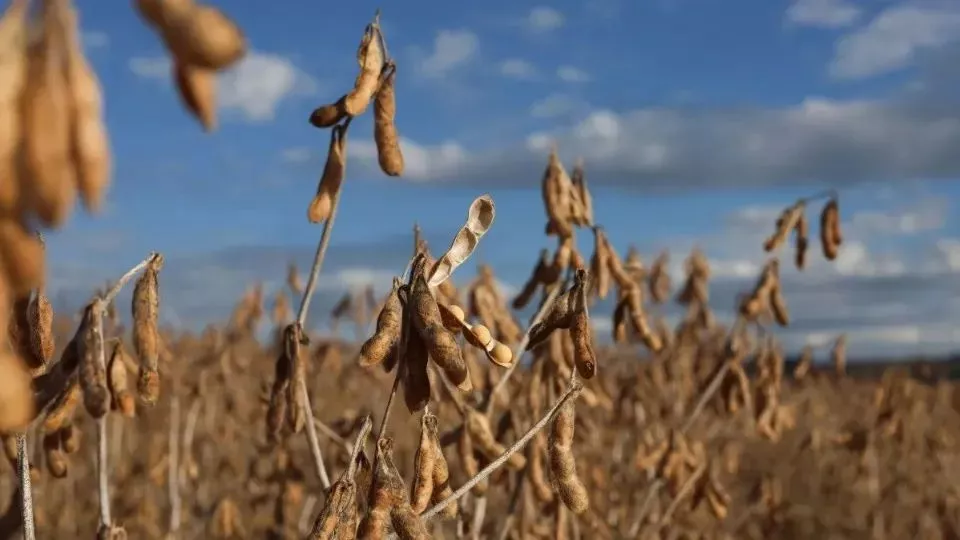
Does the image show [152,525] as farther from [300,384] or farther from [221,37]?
[221,37]

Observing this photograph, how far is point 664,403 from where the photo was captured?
8.11m

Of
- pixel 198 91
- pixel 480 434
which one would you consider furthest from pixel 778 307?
pixel 198 91

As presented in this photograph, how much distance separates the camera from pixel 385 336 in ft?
5.69

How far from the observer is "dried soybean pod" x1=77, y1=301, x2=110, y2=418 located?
6.28ft

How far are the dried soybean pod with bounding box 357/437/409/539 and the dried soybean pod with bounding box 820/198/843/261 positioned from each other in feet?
10.1

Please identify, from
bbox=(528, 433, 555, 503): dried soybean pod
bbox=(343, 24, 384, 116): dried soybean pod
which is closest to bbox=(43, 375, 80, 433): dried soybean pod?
bbox=(343, 24, 384, 116): dried soybean pod

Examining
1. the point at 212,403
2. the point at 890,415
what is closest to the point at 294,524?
the point at 212,403

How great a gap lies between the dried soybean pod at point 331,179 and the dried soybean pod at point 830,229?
256 centimetres

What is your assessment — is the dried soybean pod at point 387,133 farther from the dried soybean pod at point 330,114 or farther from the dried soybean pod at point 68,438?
the dried soybean pod at point 68,438

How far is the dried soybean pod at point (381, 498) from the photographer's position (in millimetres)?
1637

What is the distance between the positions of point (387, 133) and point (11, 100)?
1.49m

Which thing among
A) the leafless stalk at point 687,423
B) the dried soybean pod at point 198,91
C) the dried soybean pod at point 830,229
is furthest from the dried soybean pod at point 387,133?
the dried soybean pod at point 830,229

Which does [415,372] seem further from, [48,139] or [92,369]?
[48,139]

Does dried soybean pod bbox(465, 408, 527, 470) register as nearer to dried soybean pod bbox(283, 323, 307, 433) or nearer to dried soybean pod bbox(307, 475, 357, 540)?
dried soybean pod bbox(283, 323, 307, 433)
